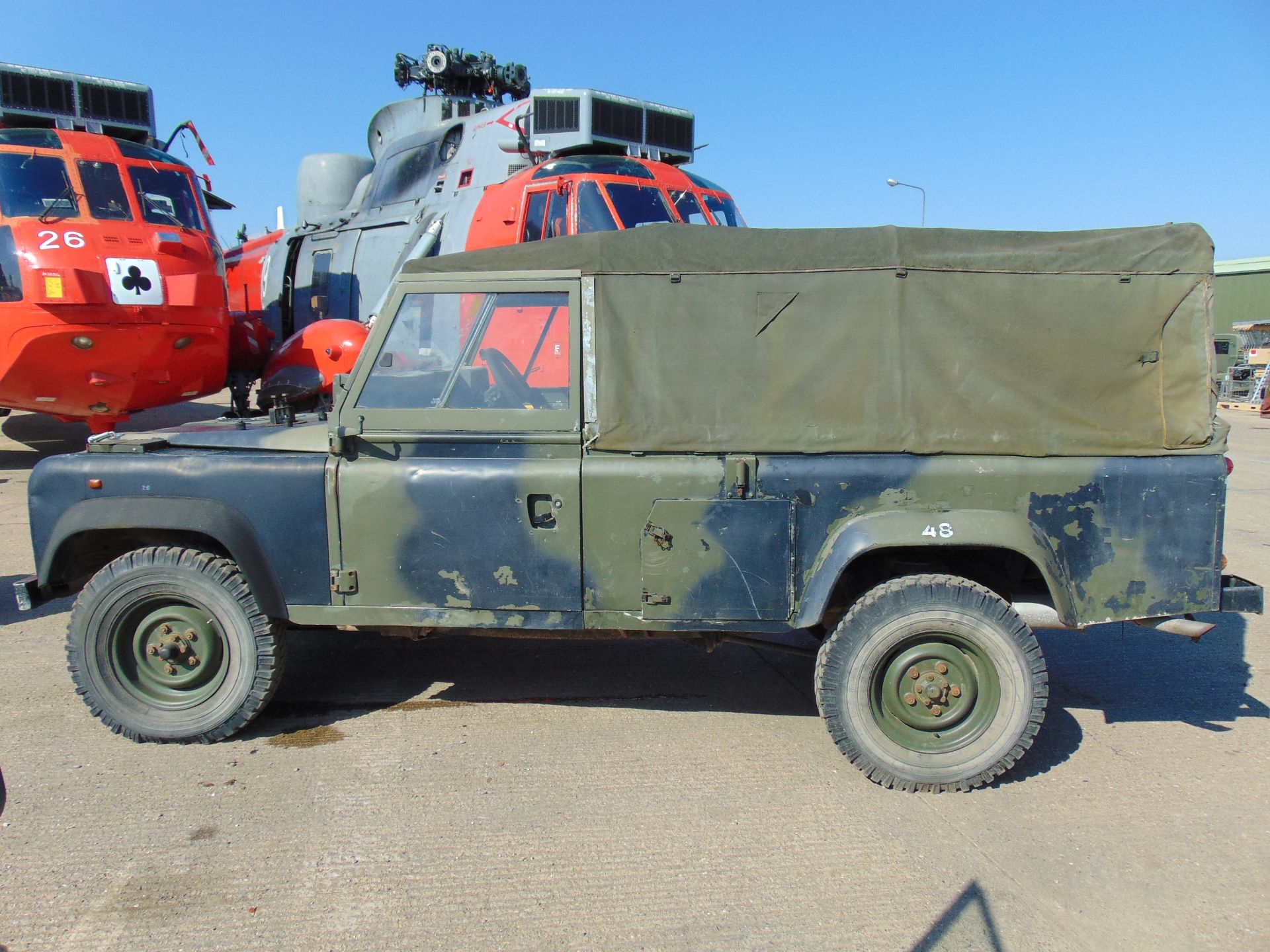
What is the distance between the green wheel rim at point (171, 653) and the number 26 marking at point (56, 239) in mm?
5860

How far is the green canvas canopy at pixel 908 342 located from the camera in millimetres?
3520

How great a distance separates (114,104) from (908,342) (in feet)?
31.3

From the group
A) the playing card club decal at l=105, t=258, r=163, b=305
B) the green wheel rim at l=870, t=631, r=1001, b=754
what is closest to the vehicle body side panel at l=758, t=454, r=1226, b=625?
the green wheel rim at l=870, t=631, r=1001, b=754

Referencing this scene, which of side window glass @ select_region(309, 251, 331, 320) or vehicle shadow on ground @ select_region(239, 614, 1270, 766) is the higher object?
side window glass @ select_region(309, 251, 331, 320)

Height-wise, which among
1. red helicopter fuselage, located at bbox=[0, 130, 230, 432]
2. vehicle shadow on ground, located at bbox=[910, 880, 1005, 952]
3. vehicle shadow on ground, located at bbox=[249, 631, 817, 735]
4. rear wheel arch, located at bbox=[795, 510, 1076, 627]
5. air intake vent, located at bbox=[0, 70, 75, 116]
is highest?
air intake vent, located at bbox=[0, 70, 75, 116]

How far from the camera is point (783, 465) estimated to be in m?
3.56

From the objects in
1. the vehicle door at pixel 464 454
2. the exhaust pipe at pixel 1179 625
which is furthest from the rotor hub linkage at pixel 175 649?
the exhaust pipe at pixel 1179 625

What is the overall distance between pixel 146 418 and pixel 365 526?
12.7 meters

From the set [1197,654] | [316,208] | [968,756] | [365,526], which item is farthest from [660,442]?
[316,208]

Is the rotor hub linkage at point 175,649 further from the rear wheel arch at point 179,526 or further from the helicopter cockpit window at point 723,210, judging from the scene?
the helicopter cockpit window at point 723,210

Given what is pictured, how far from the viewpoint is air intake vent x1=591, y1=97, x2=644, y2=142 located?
8.55 m

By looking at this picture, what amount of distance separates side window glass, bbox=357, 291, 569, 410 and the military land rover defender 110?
0.03ft

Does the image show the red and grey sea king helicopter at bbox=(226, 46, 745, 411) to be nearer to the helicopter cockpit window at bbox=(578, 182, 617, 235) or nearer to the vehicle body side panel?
the helicopter cockpit window at bbox=(578, 182, 617, 235)

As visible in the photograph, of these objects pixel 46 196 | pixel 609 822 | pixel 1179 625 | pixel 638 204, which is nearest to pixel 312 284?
pixel 46 196
